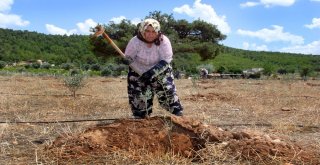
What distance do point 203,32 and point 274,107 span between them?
25.3 metres

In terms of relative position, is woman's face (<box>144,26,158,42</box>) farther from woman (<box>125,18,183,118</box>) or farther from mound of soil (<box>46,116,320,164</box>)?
mound of soil (<box>46,116,320,164</box>)

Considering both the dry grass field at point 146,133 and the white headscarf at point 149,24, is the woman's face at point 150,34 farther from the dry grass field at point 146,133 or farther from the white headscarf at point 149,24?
the dry grass field at point 146,133

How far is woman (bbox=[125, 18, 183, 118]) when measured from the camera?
15.7ft

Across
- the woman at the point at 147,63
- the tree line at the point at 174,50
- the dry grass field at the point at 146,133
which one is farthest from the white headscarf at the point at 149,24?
the tree line at the point at 174,50

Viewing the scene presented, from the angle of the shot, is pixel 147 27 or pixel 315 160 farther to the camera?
pixel 147 27

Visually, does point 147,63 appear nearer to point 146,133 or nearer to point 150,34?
point 150,34

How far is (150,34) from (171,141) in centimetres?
161

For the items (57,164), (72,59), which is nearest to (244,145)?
(57,164)

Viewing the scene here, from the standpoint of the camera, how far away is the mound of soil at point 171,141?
10.9ft

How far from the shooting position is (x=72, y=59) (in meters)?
58.0

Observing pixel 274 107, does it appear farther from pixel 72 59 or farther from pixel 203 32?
pixel 72 59

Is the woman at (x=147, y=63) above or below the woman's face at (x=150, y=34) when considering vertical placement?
below

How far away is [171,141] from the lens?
3529 mm

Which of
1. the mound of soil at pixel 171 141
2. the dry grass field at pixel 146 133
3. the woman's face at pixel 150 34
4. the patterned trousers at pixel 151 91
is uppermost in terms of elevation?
the woman's face at pixel 150 34
